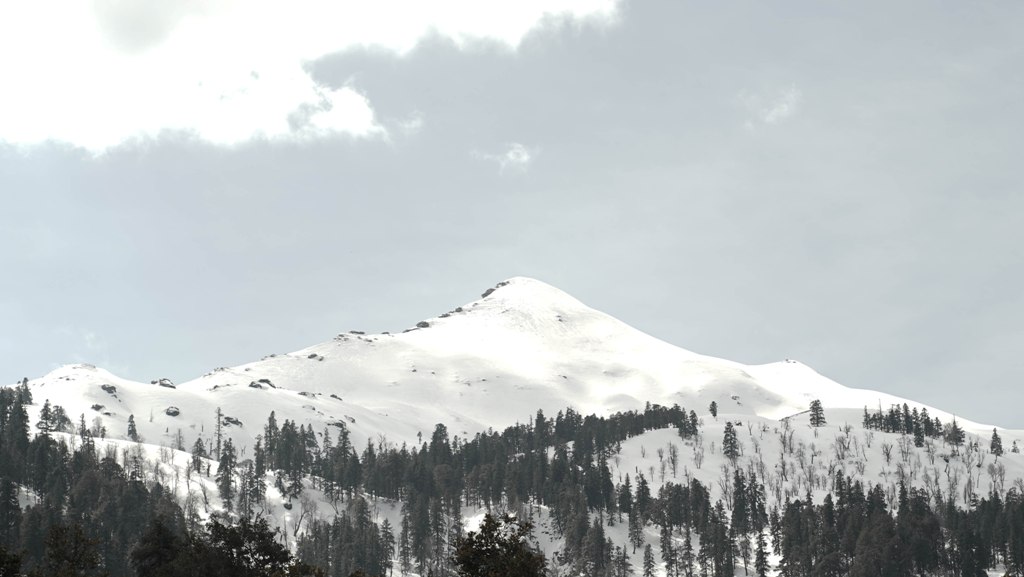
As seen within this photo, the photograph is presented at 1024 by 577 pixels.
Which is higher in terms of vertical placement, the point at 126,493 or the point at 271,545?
the point at 126,493

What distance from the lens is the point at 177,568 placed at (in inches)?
3526

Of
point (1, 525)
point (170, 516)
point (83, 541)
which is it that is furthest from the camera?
point (170, 516)

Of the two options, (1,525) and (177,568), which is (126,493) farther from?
(177,568)

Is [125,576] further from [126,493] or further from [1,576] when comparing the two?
[1,576]

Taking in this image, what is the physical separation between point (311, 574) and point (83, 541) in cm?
1904

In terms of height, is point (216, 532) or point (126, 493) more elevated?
point (126, 493)

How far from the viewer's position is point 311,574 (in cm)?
8969

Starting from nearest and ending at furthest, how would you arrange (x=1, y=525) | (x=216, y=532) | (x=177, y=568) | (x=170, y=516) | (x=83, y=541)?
(x=83, y=541) < (x=177, y=568) < (x=216, y=532) < (x=1, y=525) < (x=170, y=516)

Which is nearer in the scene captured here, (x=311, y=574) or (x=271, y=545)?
(x=311, y=574)

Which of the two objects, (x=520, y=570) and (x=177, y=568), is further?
(x=177, y=568)

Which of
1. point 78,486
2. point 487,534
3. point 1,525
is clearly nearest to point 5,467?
point 78,486

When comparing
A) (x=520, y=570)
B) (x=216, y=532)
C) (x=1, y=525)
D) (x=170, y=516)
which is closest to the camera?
(x=520, y=570)

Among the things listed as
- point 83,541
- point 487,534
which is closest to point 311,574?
point 83,541

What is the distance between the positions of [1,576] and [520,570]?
35.3 m
